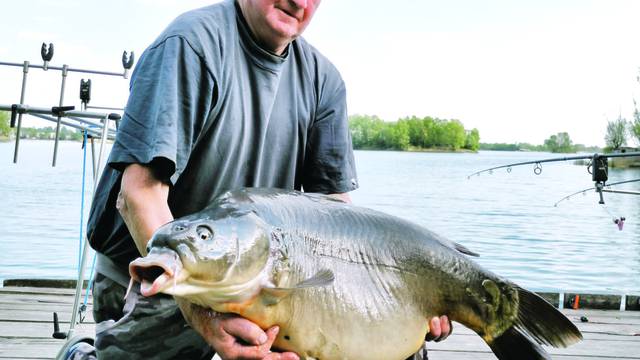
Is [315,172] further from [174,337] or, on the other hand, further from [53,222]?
[53,222]

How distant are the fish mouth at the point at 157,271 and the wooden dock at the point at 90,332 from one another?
2.81 metres

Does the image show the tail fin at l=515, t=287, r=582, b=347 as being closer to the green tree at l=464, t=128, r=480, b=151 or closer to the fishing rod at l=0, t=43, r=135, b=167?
the fishing rod at l=0, t=43, r=135, b=167

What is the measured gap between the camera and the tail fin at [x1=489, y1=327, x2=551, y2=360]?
2500 millimetres

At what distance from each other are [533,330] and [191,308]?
4.08 ft

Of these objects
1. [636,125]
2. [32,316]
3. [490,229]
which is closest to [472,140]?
[636,125]

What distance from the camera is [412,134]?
99.9 m

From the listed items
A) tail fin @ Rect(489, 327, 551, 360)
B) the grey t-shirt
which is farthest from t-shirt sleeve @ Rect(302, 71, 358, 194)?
tail fin @ Rect(489, 327, 551, 360)

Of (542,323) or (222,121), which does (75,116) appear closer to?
(222,121)

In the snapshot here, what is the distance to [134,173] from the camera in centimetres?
232

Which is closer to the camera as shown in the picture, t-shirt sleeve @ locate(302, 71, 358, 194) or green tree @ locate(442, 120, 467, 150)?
t-shirt sleeve @ locate(302, 71, 358, 194)

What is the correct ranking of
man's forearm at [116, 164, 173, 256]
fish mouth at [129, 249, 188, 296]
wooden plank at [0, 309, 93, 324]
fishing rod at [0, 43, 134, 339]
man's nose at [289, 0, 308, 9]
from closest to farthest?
fish mouth at [129, 249, 188, 296] < man's forearm at [116, 164, 173, 256] < man's nose at [289, 0, 308, 9] < fishing rod at [0, 43, 134, 339] < wooden plank at [0, 309, 93, 324]

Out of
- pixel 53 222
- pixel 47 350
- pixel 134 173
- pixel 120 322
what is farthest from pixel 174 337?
pixel 53 222

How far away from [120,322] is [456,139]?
102 m

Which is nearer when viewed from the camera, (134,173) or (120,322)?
(134,173)
